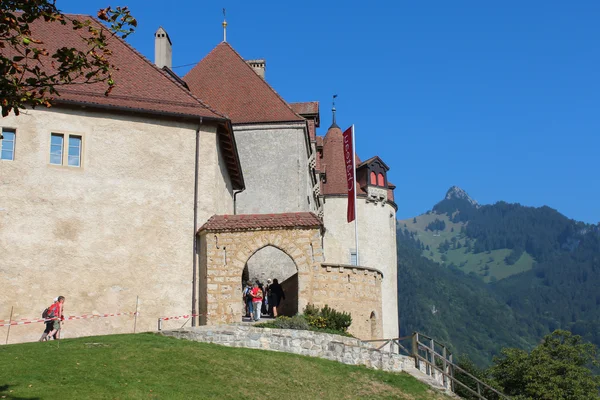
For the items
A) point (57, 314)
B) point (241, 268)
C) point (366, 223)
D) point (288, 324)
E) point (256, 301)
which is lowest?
point (288, 324)

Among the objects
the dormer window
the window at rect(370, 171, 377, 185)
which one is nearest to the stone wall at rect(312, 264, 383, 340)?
the dormer window

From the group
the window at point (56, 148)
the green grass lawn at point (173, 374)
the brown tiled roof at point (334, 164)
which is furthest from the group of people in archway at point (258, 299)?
the brown tiled roof at point (334, 164)

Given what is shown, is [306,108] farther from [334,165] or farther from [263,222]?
[263,222]

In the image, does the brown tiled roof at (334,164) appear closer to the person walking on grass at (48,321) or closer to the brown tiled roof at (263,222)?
the brown tiled roof at (263,222)

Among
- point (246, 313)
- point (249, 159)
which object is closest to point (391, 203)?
point (249, 159)

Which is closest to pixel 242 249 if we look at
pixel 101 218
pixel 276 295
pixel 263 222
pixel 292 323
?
pixel 263 222

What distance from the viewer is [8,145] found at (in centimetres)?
2973

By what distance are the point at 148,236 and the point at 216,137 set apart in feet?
15.6

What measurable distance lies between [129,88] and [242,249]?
740 centimetres

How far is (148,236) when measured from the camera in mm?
30578

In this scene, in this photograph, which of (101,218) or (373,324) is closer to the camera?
(101,218)

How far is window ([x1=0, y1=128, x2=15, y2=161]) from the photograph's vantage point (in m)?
29.6

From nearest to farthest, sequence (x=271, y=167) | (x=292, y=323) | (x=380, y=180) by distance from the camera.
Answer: (x=292, y=323) → (x=271, y=167) → (x=380, y=180)

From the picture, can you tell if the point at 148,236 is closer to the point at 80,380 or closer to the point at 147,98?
the point at 147,98
